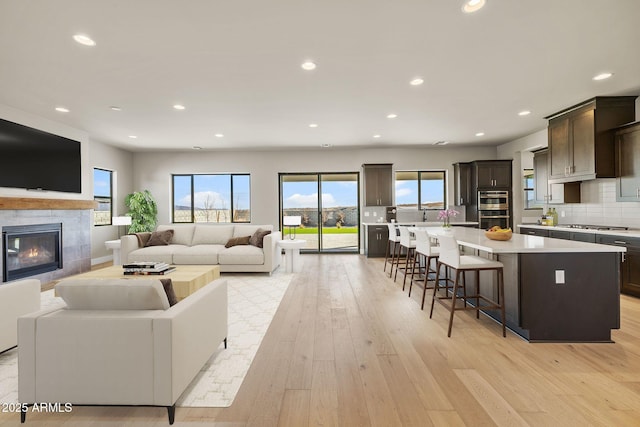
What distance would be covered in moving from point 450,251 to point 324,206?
533cm

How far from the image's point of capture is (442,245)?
3.27 meters

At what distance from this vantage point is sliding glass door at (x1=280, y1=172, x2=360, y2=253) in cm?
823

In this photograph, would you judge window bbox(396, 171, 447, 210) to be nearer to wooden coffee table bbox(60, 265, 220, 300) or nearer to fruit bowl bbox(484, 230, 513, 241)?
fruit bowl bbox(484, 230, 513, 241)

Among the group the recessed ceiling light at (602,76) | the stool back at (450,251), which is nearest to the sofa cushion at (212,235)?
the stool back at (450,251)

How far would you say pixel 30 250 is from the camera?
5.06 meters

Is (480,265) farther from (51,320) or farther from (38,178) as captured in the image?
(38,178)

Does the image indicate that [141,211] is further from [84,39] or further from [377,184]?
[377,184]

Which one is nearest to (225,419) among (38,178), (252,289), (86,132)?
(252,289)

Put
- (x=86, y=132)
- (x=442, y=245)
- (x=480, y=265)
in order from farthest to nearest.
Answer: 1. (x=86, y=132)
2. (x=442, y=245)
3. (x=480, y=265)

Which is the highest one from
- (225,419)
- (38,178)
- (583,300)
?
(38,178)

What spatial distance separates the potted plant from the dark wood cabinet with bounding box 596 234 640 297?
8992 millimetres

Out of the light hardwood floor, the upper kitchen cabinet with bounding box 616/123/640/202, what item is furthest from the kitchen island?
the upper kitchen cabinet with bounding box 616/123/640/202

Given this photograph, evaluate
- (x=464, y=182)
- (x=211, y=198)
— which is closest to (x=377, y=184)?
(x=464, y=182)

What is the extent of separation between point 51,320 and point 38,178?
479cm
